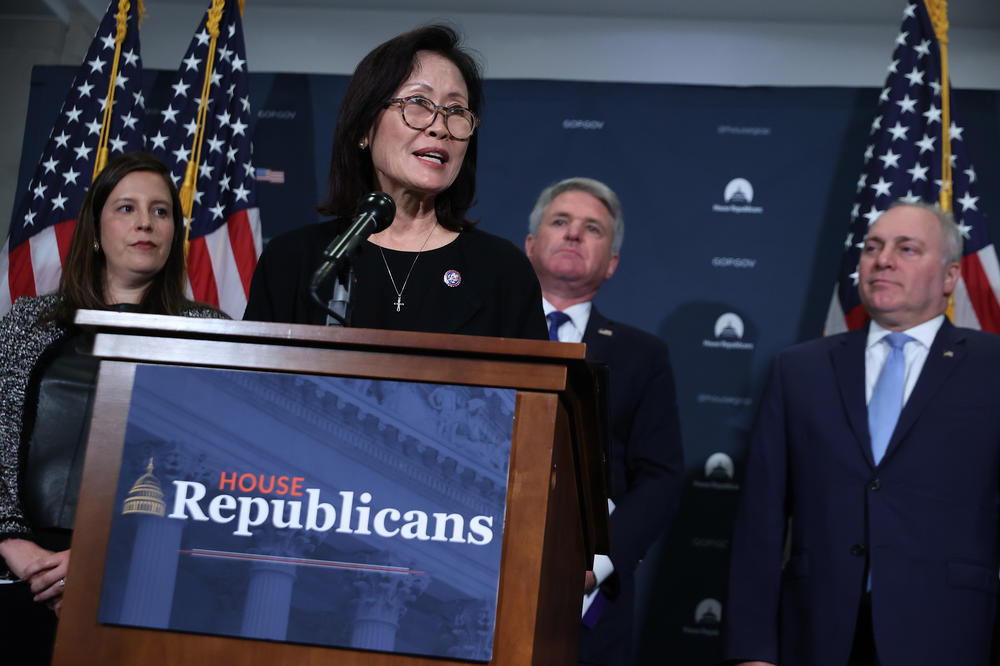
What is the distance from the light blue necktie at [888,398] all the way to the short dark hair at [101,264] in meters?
1.88

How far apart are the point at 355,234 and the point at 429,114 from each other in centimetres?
51

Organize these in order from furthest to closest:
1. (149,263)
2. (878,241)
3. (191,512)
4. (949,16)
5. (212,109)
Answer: (949,16), (212,109), (878,241), (149,263), (191,512)

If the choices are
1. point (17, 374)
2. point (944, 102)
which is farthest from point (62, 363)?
point (944, 102)

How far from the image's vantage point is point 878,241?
9.95 feet

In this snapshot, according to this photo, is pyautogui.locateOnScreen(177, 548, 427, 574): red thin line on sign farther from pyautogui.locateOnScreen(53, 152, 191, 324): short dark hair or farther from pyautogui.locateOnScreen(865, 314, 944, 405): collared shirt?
pyautogui.locateOnScreen(865, 314, 944, 405): collared shirt

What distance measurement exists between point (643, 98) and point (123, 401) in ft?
11.0

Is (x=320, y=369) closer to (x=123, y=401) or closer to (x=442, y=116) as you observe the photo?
(x=123, y=401)

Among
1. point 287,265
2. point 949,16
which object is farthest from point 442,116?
point 949,16


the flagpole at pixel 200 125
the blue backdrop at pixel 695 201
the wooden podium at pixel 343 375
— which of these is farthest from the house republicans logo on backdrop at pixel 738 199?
the wooden podium at pixel 343 375

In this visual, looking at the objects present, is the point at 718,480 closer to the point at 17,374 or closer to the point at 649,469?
the point at 649,469

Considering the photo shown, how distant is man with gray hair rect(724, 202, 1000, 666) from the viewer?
8.30ft

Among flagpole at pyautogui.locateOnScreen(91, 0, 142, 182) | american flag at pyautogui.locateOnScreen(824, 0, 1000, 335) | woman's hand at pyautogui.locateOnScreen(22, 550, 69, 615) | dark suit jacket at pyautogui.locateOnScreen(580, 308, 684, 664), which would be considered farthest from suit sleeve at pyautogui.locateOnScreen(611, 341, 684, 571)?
flagpole at pyautogui.locateOnScreen(91, 0, 142, 182)

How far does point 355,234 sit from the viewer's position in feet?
4.39

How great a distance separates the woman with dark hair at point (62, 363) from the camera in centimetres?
230
